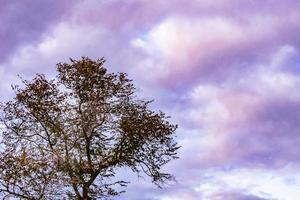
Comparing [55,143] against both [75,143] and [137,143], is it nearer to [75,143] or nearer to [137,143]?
[75,143]

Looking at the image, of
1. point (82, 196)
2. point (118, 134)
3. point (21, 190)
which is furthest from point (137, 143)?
point (21, 190)

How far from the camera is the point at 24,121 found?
60562 millimetres

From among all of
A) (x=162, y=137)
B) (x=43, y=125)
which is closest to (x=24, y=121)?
(x=43, y=125)

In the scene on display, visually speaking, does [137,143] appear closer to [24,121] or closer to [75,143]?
[75,143]

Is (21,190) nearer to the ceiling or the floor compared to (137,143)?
nearer to the floor

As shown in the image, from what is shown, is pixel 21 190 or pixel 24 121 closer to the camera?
pixel 21 190

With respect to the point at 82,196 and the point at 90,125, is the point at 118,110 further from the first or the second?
the point at 82,196

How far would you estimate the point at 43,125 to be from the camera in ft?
196

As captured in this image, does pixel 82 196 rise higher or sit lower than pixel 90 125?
lower

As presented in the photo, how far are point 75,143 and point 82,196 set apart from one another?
4085mm

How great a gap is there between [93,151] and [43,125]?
456 cm

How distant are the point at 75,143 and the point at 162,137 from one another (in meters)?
6.86

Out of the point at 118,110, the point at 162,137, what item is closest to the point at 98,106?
the point at 118,110

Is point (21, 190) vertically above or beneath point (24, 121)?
beneath
